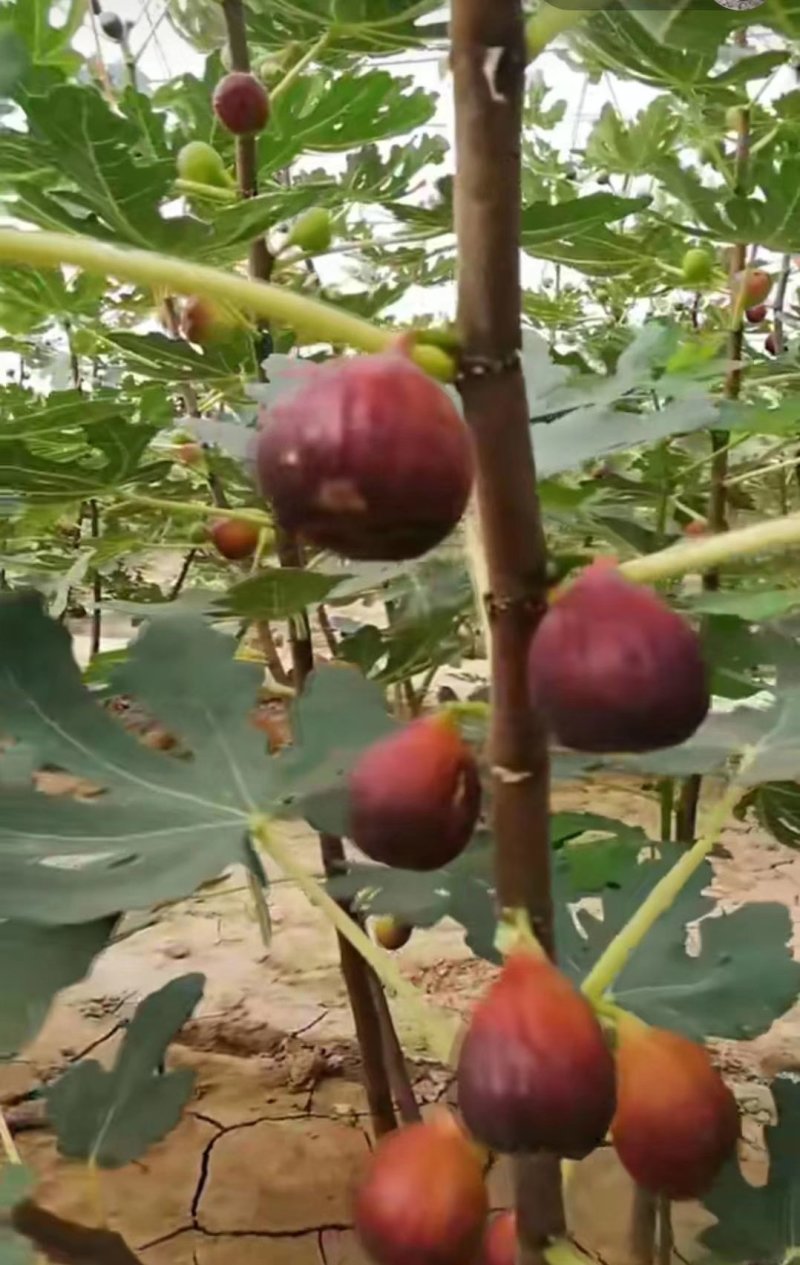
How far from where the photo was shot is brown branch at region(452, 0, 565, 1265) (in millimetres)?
297

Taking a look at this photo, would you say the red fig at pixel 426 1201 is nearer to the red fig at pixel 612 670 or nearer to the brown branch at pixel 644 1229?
the red fig at pixel 612 670

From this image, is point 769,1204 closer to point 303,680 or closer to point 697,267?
point 303,680

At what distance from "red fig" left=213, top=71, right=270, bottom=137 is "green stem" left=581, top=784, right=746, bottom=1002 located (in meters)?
0.57

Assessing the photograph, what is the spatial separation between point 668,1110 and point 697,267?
958mm

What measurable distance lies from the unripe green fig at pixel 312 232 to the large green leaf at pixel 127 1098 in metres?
0.54

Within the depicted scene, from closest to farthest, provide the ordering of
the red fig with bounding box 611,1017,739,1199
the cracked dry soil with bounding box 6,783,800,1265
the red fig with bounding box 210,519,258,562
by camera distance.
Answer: the red fig with bounding box 611,1017,739,1199 < the red fig with bounding box 210,519,258,562 < the cracked dry soil with bounding box 6,783,800,1265

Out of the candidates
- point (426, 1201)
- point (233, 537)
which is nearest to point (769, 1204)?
point (426, 1201)

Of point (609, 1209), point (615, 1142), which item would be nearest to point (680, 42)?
point (615, 1142)

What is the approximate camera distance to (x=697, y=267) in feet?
3.93

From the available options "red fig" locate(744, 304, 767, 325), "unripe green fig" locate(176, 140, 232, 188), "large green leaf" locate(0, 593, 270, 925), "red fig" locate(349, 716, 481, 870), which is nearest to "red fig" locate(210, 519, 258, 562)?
"unripe green fig" locate(176, 140, 232, 188)

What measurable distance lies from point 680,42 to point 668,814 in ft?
2.54

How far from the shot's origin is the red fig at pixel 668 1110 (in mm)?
392

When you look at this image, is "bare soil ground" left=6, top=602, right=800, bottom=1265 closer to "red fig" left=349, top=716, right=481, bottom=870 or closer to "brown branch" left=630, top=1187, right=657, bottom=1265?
"brown branch" left=630, top=1187, right=657, bottom=1265

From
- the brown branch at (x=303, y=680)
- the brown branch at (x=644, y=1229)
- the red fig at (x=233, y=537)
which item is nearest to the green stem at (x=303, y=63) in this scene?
the brown branch at (x=303, y=680)
